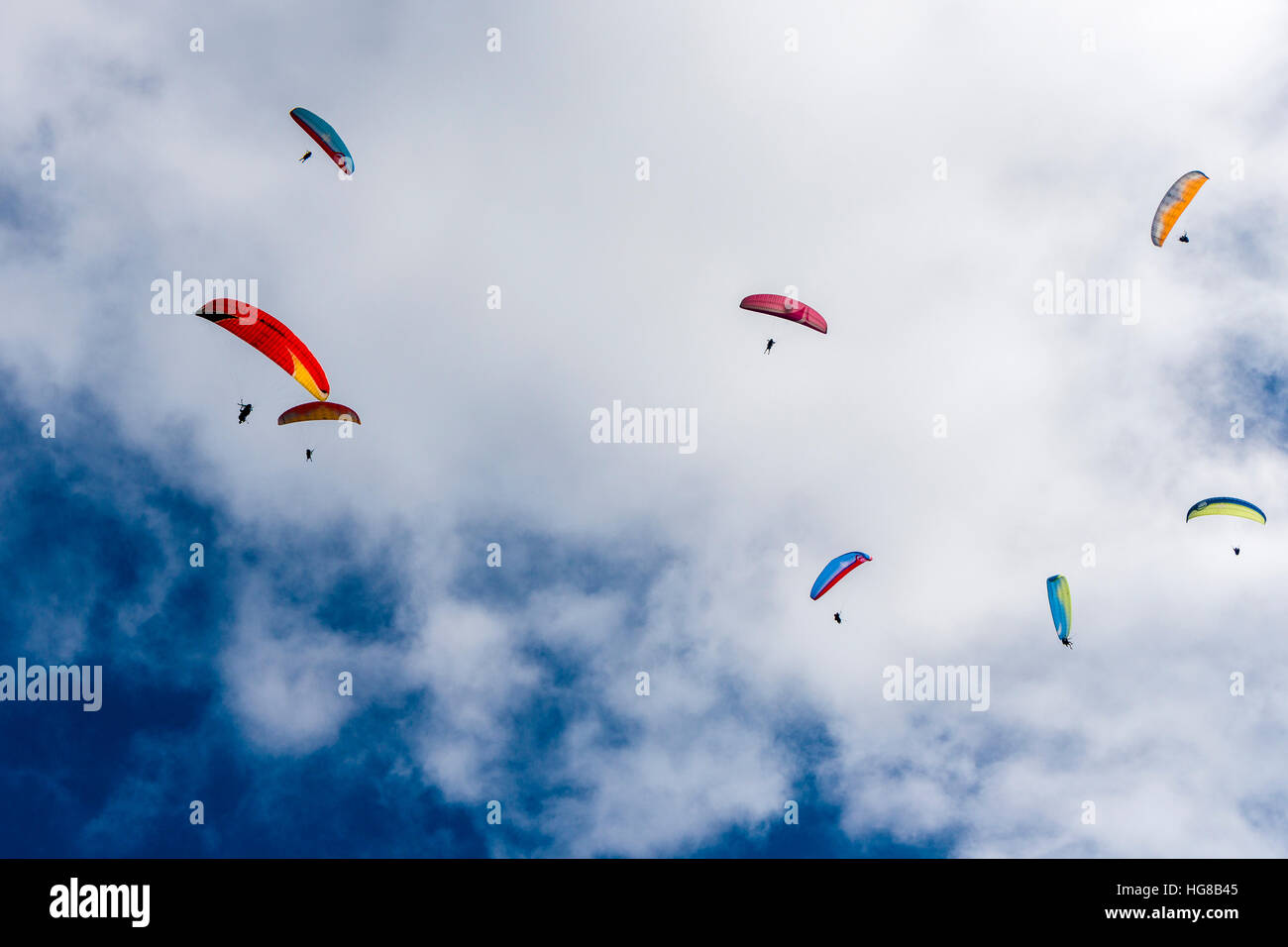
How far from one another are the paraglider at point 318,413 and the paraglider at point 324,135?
34.5ft

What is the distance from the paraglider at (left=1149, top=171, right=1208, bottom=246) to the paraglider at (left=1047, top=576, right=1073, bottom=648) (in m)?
16.4

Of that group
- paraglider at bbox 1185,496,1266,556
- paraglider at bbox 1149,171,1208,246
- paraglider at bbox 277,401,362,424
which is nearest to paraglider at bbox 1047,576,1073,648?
paraglider at bbox 1185,496,1266,556

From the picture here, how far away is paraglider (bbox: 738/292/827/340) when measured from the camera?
4734cm

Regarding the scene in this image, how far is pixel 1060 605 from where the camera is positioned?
49719 mm

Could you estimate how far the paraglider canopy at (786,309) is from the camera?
47.3m

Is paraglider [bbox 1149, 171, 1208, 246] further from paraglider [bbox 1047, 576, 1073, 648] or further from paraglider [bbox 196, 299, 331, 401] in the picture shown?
paraglider [bbox 196, 299, 331, 401]

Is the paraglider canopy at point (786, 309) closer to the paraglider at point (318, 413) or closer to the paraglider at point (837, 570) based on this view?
the paraglider at point (837, 570)

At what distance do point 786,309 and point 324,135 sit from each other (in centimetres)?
2218

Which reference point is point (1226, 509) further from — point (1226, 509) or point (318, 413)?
point (318, 413)

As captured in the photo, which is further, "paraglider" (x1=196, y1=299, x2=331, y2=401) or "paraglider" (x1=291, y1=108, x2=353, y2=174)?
"paraglider" (x1=291, y1=108, x2=353, y2=174)
